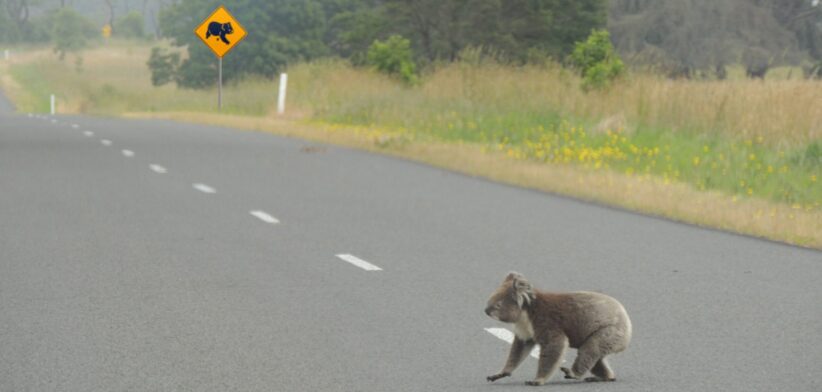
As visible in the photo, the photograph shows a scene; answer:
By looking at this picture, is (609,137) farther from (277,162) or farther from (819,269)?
(819,269)

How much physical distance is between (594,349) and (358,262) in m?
4.81

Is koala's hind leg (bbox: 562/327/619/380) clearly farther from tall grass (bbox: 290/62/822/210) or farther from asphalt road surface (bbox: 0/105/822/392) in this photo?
tall grass (bbox: 290/62/822/210)

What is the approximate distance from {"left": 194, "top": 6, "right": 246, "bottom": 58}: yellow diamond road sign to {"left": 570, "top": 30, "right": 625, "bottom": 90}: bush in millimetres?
15487

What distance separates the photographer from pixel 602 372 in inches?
262

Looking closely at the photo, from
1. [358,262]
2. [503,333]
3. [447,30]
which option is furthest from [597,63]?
[447,30]

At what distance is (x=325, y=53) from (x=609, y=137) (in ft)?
161

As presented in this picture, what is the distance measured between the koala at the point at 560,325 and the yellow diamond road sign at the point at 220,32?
38.9 metres

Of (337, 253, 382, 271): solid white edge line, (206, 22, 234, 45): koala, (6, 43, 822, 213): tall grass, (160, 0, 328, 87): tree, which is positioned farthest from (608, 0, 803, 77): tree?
(337, 253, 382, 271): solid white edge line

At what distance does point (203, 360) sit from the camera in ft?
23.8

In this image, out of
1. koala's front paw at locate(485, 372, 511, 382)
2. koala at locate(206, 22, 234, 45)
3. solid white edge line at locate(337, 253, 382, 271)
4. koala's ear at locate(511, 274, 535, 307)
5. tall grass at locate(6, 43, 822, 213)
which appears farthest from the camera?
koala at locate(206, 22, 234, 45)

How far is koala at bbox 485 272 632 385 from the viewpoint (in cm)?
616

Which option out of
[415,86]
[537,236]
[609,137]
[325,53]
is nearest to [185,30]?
[325,53]

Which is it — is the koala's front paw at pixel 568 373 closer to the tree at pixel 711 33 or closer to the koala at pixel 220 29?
the koala at pixel 220 29

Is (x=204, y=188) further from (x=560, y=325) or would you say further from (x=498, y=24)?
(x=498, y=24)
